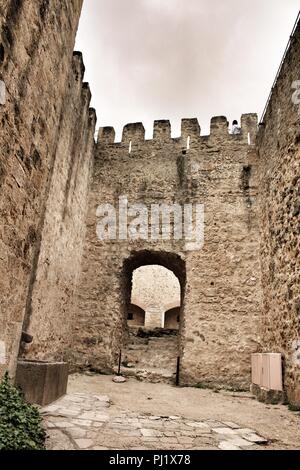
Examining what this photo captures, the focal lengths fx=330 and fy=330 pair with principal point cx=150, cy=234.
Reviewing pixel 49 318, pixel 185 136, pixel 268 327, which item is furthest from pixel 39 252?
pixel 185 136

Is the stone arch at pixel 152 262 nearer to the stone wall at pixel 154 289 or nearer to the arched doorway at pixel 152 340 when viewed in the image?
the arched doorway at pixel 152 340

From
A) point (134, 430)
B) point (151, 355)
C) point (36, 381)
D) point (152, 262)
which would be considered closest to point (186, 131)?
point (152, 262)

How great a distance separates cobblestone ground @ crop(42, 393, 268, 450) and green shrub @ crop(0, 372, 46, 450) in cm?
15

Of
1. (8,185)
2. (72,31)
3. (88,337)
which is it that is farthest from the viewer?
(88,337)

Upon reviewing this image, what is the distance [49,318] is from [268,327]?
13.2 ft

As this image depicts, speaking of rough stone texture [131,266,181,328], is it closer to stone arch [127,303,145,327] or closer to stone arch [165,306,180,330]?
stone arch [127,303,145,327]

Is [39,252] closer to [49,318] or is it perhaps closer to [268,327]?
[49,318]

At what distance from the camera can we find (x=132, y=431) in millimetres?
3010

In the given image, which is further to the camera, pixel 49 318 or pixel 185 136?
pixel 185 136

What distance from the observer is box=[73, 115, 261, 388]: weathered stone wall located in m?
6.82

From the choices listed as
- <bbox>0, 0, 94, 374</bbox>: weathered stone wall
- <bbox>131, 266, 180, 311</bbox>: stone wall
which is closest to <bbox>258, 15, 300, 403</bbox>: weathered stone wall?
<bbox>0, 0, 94, 374</bbox>: weathered stone wall

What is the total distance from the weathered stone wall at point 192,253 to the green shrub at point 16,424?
4537 millimetres

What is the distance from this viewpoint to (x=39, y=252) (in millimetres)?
5371

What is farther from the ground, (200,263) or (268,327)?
(200,263)
